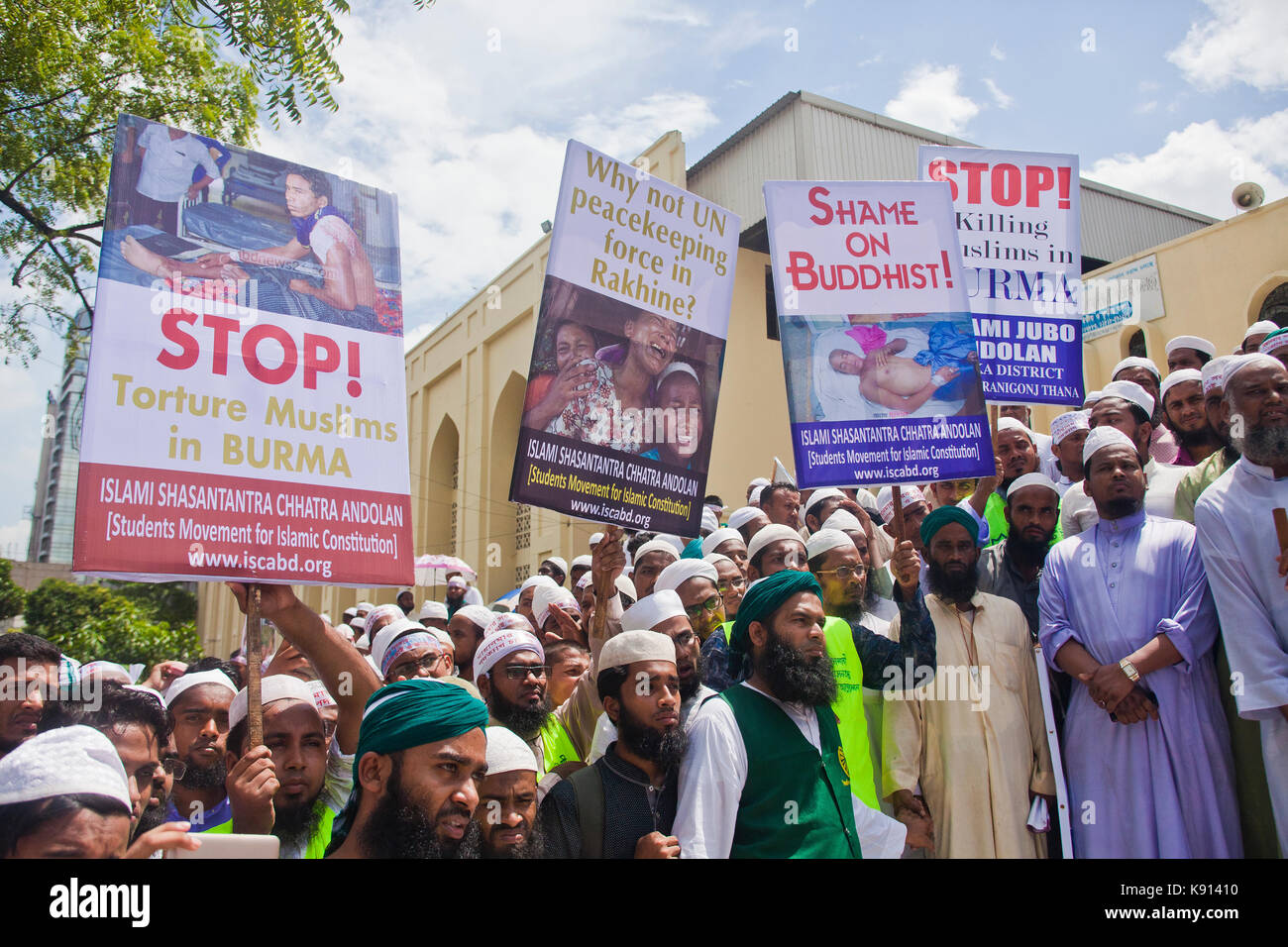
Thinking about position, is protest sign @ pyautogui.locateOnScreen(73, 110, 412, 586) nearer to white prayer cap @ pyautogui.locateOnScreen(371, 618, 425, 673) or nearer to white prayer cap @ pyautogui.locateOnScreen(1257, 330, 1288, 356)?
white prayer cap @ pyautogui.locateOnScreen(371, 618, 425, 673)

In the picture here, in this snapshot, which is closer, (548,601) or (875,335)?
(875,335)

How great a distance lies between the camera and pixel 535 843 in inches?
108

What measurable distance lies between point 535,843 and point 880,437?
2.35 m

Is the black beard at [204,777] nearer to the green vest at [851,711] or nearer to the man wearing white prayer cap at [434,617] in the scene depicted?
the green vest at [851,711]

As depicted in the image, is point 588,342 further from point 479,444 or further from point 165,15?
point 479,444

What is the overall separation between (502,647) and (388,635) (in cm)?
115

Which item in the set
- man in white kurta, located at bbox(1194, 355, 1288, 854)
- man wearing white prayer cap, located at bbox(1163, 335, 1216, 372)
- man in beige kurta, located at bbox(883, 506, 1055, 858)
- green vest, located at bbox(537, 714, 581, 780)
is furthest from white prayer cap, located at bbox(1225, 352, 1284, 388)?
green vest, located at bbox(537, 714, 581, 780)

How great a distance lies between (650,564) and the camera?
5.30m

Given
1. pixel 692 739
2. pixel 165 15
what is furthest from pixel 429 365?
pixel 692 739

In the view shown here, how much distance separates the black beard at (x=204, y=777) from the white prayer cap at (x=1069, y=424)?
13.6ft

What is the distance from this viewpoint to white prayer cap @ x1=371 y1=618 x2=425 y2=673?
445 cm

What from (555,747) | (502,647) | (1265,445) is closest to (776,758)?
(555,747)

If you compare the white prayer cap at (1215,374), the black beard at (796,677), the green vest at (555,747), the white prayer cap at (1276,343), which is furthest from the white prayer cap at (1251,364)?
the green vest at (555,747)

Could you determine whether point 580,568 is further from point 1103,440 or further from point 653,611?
point 1103,440
